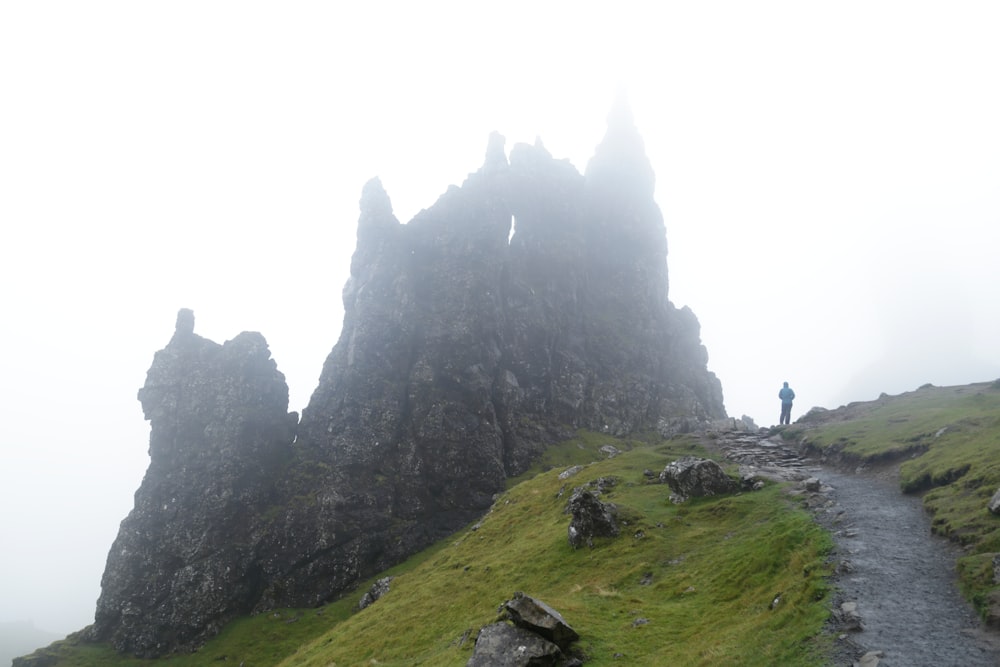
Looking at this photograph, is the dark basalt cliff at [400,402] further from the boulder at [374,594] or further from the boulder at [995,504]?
the boulder at [995,504]

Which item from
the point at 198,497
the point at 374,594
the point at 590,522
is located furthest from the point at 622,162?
the point at 590,522

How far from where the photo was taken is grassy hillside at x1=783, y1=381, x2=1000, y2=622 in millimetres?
20016

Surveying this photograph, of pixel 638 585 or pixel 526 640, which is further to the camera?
pixel 638 585

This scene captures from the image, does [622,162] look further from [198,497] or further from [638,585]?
[638,585]

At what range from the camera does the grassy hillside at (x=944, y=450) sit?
20.0 m

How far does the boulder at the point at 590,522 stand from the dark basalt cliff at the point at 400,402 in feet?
185

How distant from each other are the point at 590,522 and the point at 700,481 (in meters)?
9.98

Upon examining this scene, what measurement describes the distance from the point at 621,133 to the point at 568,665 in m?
192

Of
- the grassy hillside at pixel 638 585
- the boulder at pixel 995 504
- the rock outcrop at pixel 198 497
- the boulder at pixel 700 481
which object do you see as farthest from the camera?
the rock outcrop at pixel 198 497

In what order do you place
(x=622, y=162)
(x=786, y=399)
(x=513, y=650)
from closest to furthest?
(x=513, y=650)
(x=786, y=399)
(x=622, y=162)

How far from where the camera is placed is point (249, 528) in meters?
84.9

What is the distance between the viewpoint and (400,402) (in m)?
101

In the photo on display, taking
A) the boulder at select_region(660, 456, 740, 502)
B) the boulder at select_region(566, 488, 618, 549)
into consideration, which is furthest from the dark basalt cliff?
the boulder at select_region(660, 456, 740, 502)

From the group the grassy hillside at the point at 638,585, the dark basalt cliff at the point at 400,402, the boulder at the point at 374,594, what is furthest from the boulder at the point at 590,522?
the dark basalt cliff at the point at 400,402
